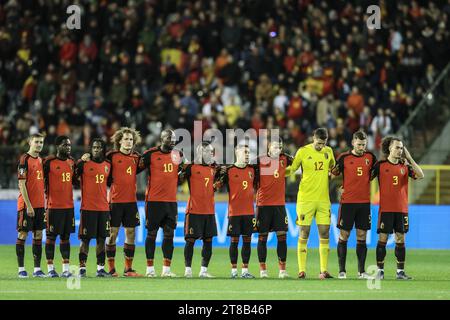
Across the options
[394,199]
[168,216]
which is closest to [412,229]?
[394,199]

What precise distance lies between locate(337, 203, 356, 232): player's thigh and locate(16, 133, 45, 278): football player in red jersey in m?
4.40

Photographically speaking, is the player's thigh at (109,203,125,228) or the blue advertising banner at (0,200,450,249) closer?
the player's thigh at (109,203,125,228)

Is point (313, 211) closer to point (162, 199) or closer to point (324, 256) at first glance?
point (324, 256)

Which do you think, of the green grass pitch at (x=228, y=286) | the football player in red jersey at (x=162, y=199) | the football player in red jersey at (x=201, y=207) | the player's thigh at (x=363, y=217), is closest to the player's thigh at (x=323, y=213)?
the player's thigh at (x=363, y=217)

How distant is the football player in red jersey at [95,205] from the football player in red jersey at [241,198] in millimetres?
1794

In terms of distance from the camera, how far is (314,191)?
16.8m

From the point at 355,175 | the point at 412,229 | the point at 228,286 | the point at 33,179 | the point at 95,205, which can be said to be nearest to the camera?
the point at 228,286

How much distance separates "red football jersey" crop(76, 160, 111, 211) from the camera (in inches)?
651

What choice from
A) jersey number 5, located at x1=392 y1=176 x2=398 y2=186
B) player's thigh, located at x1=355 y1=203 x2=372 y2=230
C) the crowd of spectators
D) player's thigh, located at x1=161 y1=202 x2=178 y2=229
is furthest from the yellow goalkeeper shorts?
the crowd of spectators

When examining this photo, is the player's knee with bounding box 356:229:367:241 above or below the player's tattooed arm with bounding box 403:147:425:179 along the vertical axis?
below

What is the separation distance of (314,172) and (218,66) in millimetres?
11330

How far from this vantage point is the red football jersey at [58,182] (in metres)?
16.6

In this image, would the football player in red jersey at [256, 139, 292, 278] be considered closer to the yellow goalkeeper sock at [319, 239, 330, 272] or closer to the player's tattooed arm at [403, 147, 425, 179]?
the yellow goalkeeper sock at [319, 239, 330, 272]
